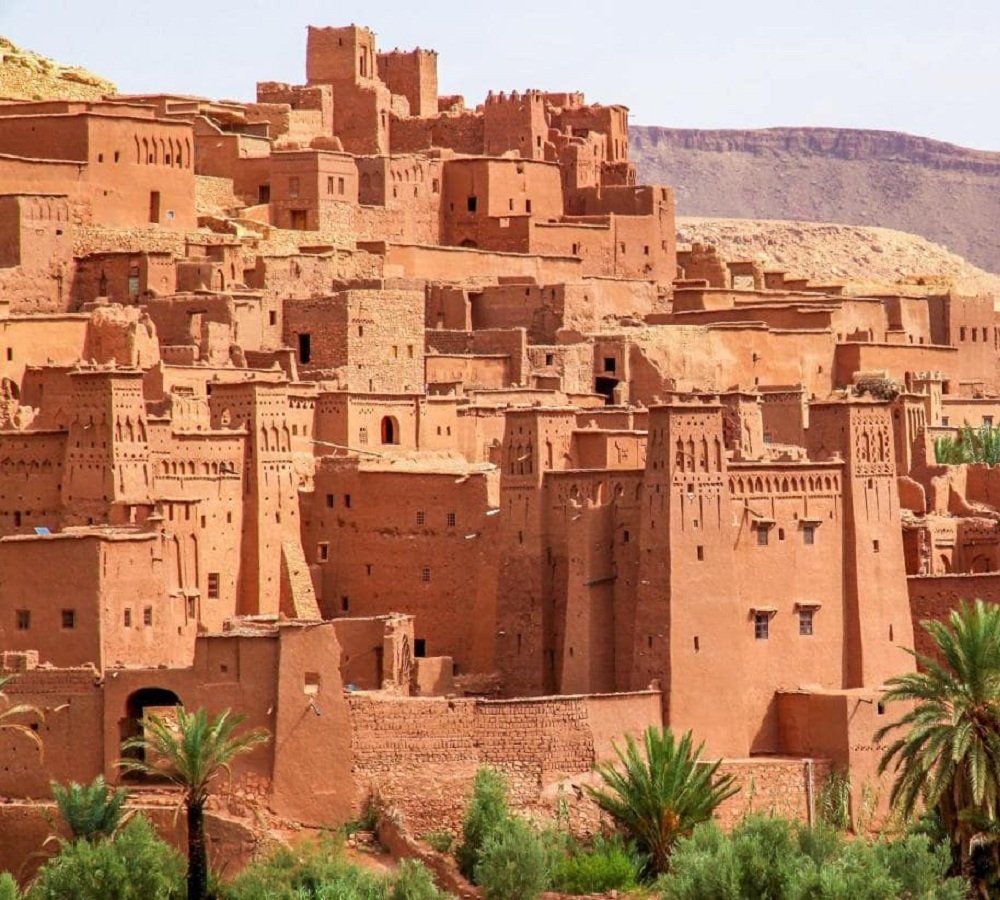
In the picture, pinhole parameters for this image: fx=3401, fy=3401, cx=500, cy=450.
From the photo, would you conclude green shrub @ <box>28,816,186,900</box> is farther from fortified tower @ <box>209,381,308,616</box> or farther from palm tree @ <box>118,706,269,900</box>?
fortified tower @ <box>209,381,308,616</box>

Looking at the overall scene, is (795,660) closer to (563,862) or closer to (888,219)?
(563,862)

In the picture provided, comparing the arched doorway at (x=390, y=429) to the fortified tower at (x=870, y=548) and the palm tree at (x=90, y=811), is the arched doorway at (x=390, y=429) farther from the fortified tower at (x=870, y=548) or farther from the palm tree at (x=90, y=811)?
the palm tree at (x=90, y=811)

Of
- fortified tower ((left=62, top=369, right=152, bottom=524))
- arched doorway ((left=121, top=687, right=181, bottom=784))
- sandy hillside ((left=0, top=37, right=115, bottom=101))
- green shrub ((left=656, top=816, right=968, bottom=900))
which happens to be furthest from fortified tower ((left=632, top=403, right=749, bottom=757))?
sandy hillside ((left=0, top=37, right=115, bottom=101))

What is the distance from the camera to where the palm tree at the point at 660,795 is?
44.3 meters

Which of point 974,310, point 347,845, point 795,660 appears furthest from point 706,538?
point 974,310

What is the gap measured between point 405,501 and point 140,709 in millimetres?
7070

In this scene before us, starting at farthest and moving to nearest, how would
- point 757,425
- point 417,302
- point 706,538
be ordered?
point 417,302 → point 757,425 → point 706,538

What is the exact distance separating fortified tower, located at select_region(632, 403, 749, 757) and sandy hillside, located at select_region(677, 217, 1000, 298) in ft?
149

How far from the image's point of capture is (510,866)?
43.1 metres

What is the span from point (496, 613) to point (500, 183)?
19.4 meters

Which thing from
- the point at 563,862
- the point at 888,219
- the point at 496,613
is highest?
the point at 888,219

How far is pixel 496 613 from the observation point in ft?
161

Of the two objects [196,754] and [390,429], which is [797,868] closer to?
[196,754]

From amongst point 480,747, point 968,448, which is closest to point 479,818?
point 480,747
